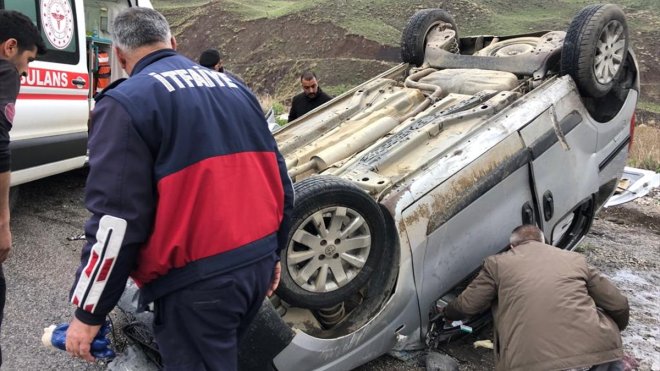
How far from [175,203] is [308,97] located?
4.21m

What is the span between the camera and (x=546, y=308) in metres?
2.55

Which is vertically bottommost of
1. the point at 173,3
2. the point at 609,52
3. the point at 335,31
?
the point at 173,3

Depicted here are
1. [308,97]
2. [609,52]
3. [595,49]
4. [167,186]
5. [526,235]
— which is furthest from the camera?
[308,97]

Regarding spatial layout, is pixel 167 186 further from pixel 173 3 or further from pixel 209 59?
pixel 173 3

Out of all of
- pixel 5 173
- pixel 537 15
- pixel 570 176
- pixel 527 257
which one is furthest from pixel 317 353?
pixel 537 15

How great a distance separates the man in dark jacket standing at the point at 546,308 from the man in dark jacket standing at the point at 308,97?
312 cm

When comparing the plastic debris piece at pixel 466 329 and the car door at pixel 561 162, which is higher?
the car door at pixel 561 162

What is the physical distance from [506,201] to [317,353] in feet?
4.71

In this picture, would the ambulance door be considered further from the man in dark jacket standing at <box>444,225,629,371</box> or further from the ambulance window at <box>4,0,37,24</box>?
the man in dark jacket standing at <box>444,225,629,371</box>

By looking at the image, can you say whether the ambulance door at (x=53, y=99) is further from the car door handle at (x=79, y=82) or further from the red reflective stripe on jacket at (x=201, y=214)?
the red reflective stripe on jacket at (x=201, y=214)

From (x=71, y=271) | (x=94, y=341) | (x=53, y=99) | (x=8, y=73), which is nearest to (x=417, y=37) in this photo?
(x=53, y=99)

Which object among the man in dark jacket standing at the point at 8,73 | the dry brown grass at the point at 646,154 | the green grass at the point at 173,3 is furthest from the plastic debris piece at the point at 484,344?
the green grass at the point at 173,3

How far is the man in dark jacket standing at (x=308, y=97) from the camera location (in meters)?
5.56

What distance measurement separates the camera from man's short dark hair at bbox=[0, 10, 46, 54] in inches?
85.7
